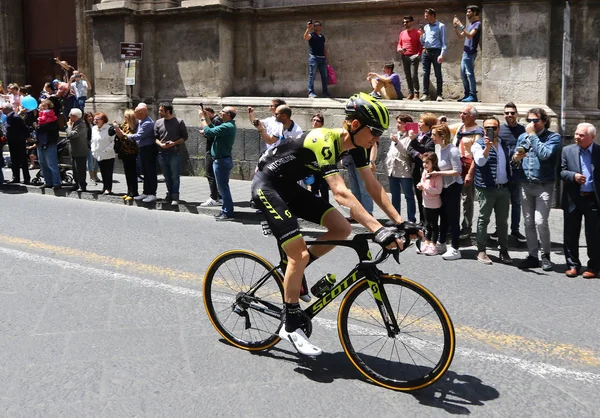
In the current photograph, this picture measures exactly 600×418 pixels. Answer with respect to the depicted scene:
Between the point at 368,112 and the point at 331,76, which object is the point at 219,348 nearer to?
the point at 368,112

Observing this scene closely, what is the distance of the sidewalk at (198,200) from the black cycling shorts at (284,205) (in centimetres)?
477

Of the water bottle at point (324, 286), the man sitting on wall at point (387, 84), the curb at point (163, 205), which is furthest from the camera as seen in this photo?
the man sitting on wall at point (387, 84)

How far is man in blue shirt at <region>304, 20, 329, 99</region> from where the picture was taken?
1492 centimetres

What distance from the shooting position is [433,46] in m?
13.7

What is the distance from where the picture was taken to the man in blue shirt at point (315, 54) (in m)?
14.9

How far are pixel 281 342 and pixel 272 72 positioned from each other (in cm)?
1231

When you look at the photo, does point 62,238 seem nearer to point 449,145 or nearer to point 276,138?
point 276,138

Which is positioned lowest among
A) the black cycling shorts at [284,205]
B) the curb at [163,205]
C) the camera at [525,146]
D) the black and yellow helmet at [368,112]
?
the curb at [163,205]

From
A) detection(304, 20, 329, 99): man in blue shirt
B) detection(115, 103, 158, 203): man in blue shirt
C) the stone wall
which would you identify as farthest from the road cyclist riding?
the stone wall

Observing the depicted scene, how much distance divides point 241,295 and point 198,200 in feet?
24.8

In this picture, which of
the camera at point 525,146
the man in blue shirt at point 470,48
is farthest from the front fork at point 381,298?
the man in blue shirt at point 470,48

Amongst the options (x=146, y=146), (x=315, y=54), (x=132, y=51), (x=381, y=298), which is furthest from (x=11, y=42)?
(x=381, y=298)

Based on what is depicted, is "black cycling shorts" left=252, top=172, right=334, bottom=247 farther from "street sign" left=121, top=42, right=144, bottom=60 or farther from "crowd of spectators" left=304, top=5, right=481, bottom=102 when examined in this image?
"street sign" left=121, top=42, right=144, bottom=60

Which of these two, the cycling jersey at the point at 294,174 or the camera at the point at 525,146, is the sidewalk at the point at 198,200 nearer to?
the camera at the point at 525,146
